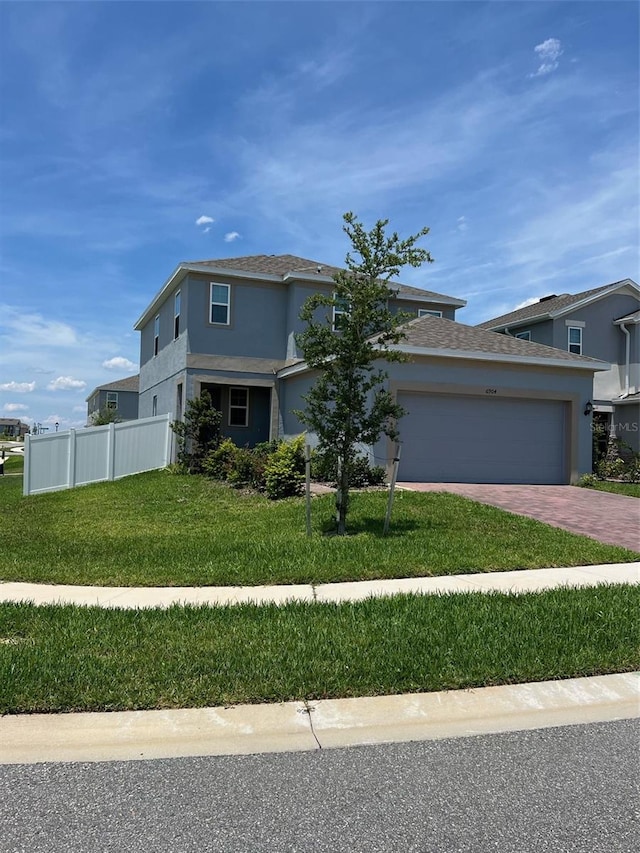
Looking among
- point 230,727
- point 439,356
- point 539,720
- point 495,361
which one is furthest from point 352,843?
point 495,361

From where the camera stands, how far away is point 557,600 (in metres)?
6.34

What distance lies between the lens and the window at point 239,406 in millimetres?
21938

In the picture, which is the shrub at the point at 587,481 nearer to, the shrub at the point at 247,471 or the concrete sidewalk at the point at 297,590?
the shrub at the point at 247,471

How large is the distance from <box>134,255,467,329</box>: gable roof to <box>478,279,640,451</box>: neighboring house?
4.67m

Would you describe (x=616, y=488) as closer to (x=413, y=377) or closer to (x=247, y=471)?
(x=413, y=377)

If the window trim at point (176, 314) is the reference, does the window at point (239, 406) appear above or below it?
below

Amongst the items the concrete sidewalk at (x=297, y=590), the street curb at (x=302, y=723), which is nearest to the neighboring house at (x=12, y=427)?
the concrete sidewalk at (x=297, y=590)

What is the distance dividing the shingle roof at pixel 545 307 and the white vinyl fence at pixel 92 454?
1439 centimetres

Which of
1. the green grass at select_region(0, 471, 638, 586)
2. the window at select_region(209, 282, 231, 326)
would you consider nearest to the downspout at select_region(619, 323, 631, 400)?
the window at select_region(209, 282, 231, 326)

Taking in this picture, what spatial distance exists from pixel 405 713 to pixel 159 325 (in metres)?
22.8

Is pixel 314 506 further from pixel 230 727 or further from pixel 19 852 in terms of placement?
pixel 19 852

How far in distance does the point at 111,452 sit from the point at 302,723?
16.1 meters

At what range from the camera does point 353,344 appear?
964cm

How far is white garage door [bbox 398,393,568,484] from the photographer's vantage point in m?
15.8
